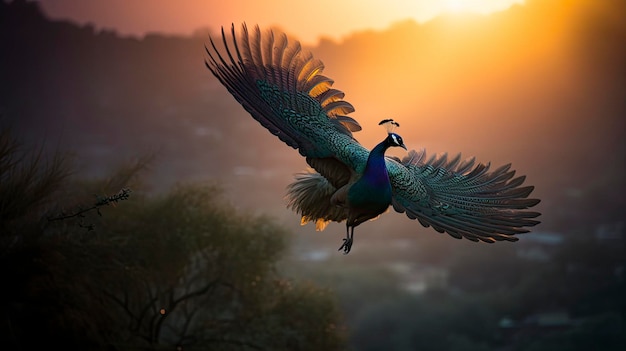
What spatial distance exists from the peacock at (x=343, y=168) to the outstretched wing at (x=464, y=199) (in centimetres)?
1

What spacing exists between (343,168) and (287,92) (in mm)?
1590

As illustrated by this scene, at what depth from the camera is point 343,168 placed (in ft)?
31.0

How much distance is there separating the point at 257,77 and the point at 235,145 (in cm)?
4032

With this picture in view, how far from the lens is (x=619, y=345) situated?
Result: 1510 inches

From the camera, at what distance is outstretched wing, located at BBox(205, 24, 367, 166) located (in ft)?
31.8

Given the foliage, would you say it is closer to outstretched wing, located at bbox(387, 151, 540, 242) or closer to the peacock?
the peacock

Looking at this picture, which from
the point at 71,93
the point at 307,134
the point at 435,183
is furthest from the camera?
the point at 71,93

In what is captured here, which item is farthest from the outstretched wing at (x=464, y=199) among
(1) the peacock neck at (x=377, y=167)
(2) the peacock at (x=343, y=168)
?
(1) the peacock neck at (x=377, y=167)

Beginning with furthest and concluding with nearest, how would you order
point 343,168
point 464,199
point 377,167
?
1. point 464,199
2. point 343,168
3. point 377,167

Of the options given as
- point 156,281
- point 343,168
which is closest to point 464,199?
point 343,168

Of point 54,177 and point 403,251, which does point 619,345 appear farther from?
point 54,177

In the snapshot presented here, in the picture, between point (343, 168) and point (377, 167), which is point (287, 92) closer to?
point (343, 168)

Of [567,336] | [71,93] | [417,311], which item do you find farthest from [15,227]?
[417,311]

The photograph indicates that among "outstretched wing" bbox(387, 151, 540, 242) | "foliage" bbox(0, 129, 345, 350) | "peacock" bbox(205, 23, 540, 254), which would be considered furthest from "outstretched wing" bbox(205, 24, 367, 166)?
"foliage" bbox(0, 129, 345, 350)
